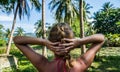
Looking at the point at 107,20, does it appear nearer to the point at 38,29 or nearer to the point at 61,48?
the point at 38,29

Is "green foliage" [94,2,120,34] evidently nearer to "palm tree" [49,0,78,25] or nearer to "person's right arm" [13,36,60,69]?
"palm tree" [49,0,78,25]

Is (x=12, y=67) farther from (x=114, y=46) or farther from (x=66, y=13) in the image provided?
(x=114, y=46)

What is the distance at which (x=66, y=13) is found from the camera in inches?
1834

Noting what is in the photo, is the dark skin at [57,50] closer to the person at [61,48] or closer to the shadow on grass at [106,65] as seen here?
the person at [61,48]

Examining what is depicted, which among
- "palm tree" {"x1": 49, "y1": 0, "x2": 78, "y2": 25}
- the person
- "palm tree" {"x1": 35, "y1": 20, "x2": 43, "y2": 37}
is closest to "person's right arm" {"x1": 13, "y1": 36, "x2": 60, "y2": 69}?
the person

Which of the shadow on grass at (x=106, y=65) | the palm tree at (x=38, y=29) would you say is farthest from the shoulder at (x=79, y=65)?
the palm tree at (x=38, y=29)

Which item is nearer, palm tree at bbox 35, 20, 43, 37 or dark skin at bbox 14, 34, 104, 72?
dark skin at bbox 14, 34, 104, 72

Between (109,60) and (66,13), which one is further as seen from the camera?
(66,13)

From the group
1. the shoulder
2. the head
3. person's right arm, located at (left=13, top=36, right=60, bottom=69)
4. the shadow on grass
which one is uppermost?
the head

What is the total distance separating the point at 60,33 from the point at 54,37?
53 mm

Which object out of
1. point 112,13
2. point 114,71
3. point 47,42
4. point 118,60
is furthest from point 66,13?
point 47,42

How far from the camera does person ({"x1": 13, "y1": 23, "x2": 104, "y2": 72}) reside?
6.19 feet

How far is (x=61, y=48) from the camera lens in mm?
1881

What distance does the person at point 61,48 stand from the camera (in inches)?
74.3
